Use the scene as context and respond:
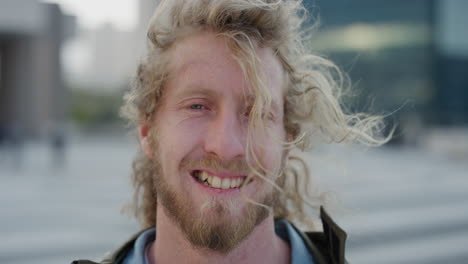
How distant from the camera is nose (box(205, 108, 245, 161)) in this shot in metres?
1.44

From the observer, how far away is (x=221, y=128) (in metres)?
1.46

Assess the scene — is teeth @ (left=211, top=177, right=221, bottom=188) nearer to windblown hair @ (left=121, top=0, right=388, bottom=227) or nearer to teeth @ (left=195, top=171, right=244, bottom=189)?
teeth @ (left=195, top=171, right=244, bottom=189)

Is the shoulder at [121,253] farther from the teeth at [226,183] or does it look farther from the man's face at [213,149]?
the teeth at [226,183]

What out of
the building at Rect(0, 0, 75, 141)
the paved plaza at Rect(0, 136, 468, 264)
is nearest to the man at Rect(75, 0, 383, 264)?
the paved plaza at Rect(0, 136, 468, 264)

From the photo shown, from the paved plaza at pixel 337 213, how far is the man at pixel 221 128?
1.50 feet

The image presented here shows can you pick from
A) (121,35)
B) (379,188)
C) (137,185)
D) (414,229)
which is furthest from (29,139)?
(121,35)

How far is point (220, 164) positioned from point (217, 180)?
1.9 inches

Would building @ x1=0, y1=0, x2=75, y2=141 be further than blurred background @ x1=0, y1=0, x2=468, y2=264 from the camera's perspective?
Yes

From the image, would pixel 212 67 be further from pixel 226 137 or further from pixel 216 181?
pixel 216 181

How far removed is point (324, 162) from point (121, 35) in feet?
310

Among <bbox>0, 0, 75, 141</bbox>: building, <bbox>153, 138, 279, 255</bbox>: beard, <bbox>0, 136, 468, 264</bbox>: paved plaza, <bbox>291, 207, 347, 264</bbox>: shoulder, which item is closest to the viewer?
<bbox>153, 138, 279, 255</bbox>: beard

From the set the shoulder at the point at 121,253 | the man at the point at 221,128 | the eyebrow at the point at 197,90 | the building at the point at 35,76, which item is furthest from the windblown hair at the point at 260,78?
the building at the point at 35,76

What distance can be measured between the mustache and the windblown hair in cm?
3

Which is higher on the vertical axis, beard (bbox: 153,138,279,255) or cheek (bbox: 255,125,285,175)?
cheek (bbox: 255,125,285,175)
